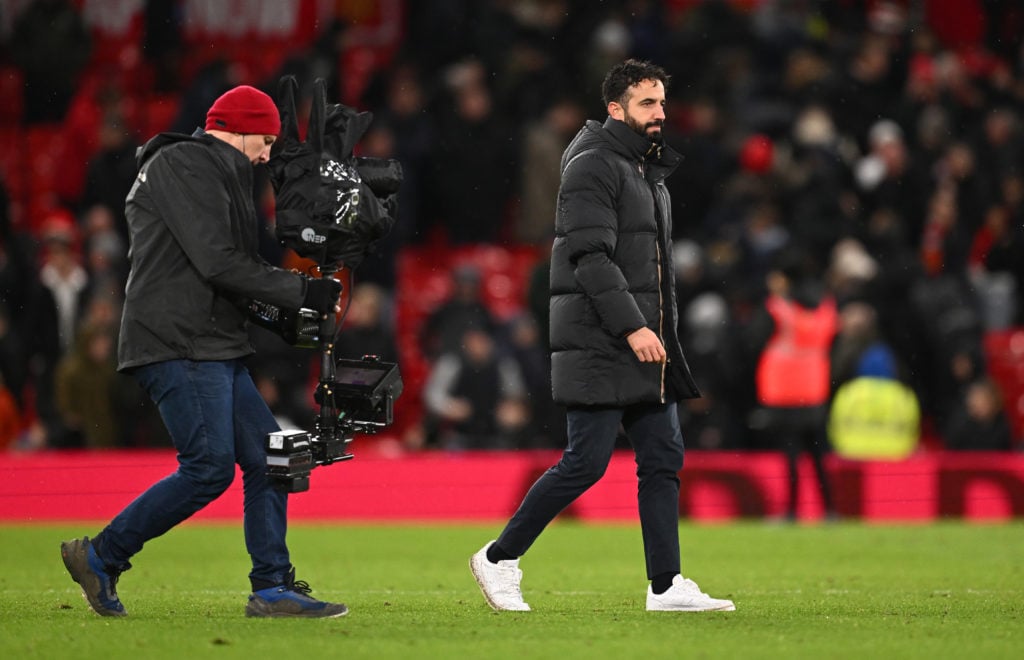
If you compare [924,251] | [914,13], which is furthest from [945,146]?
[914,13]

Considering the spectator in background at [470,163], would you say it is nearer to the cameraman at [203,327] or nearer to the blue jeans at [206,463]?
the cameraman at [203,327]

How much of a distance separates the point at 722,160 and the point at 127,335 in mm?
11082

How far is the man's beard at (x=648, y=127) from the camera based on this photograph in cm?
788

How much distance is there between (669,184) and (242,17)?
5.66 meters

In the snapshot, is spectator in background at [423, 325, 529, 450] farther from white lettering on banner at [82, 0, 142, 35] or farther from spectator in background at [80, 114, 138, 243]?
white lettering on banner at [82, 0, 142, 35]

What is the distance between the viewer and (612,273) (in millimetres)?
7598

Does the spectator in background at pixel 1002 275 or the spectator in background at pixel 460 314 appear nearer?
the spectator in background at pixel 460 314

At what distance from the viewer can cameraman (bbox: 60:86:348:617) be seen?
23.8ft

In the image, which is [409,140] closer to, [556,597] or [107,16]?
[107,16]

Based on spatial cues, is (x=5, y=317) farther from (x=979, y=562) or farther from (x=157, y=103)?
(x=979, y=562)

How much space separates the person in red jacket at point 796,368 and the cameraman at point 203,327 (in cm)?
721

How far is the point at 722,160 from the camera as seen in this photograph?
17656 millimetres

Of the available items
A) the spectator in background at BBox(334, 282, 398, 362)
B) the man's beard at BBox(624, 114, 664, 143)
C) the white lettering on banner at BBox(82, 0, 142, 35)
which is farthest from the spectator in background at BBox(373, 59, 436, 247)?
the man's beard at BBox(624, 114, 664, 143)

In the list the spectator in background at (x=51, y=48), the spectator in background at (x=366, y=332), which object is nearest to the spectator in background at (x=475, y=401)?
the spectator in background at (x=366, y=332)
